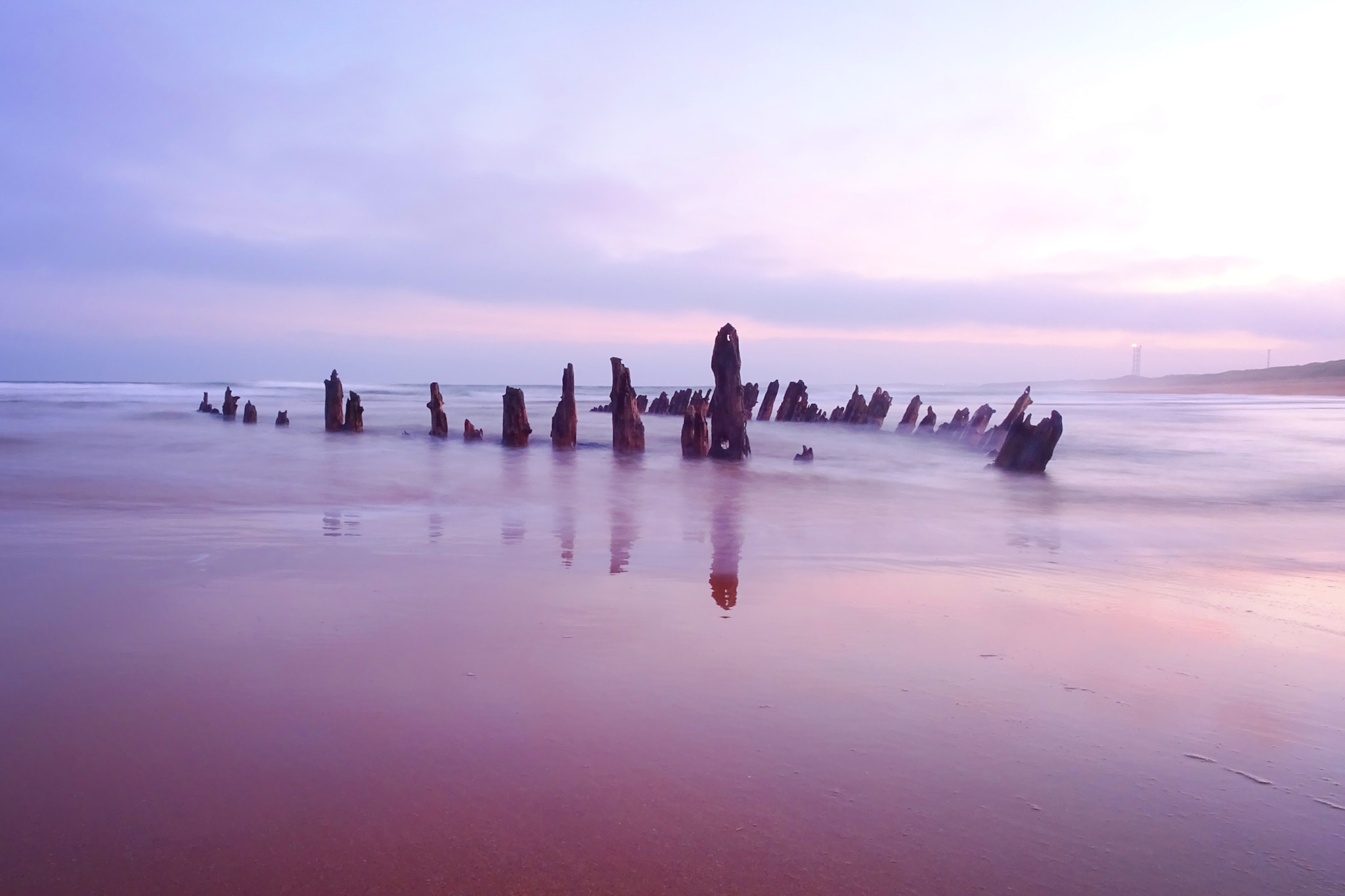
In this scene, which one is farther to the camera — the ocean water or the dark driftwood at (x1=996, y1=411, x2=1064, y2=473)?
the dark driftwood at (x1=996, y1=411, x2=1064, y2=473)

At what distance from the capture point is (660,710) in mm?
2902

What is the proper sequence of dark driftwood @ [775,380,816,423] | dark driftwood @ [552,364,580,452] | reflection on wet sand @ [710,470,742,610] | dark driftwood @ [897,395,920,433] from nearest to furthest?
reflection on wet sand @ [710,470,742,610] < dark driftwood @ [552,364,580,452] < dark driftwood @ [897,395,920,433] < dark driftwood @ [775,380,816,423]

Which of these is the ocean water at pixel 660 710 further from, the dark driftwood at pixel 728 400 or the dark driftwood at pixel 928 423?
the dark driftwood at pixel 928 423

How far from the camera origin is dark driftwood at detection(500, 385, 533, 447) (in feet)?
60.9

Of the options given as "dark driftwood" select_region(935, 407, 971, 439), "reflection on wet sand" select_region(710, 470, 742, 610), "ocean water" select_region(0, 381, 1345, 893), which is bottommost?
"reflection on wet sand" select_region(710, 470, 742, 610)

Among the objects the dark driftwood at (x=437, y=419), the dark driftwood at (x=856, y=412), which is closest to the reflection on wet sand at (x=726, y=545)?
the dark driftwood at (x=437, y=419)

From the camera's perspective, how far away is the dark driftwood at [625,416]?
17.0 m

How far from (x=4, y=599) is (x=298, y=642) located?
2.06m

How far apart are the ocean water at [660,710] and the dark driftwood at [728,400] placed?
28.7 feet

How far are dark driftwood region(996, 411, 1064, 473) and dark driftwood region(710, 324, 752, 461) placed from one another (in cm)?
510

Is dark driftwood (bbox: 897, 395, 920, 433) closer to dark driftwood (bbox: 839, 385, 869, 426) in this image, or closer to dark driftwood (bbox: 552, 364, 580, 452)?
dark driftwood (bbox: 839, 385, 869, 426)

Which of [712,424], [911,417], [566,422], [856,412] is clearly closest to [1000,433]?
[911,417]

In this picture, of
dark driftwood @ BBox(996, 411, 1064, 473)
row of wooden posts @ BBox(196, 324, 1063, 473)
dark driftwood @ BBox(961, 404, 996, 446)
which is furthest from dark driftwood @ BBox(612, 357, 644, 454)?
dark driftwood @ BBox(961, 404, 996, 446)

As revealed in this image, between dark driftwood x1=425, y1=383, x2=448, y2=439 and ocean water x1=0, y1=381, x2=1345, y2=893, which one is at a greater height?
dark driftwood x1=425, y1=383, x2=448, y2=439
